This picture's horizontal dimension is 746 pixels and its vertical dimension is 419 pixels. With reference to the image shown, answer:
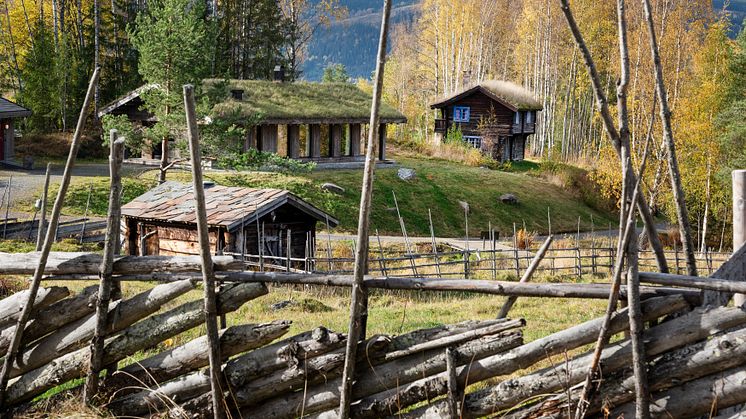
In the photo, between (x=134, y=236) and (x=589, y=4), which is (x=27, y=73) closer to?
(x=134, y=236)

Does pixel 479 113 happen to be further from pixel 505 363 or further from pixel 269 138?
pixel 505 363

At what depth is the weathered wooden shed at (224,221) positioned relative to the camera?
65.3ft

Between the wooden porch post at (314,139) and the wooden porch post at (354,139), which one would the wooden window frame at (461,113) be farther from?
the wooden porch post at (314,139)

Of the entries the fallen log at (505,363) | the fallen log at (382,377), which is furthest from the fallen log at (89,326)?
the fallen log at (505,363)

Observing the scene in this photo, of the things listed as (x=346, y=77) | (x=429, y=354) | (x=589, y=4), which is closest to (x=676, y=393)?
(x=429, y=354)

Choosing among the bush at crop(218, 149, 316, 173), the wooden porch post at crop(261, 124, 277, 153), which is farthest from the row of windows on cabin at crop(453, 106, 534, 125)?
the bush at crop(218, 149, 316, 173)

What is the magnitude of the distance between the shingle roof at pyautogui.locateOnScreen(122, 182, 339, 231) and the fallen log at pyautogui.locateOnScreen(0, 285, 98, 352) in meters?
12.9

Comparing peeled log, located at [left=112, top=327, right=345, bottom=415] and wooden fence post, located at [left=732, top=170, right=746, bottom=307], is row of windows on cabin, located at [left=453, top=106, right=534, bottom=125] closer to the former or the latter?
wooden fence post, located at [left=732, top=170, right=746, bottom=307]

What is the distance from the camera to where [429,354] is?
527 cm

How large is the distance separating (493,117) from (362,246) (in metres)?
46.2

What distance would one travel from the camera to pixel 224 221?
1919 centimetres

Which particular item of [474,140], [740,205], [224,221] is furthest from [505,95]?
[740,205]

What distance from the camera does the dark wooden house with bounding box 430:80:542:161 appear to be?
49.9 m

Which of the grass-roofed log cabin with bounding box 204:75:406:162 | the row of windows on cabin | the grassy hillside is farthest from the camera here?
the row of windows on cabin
